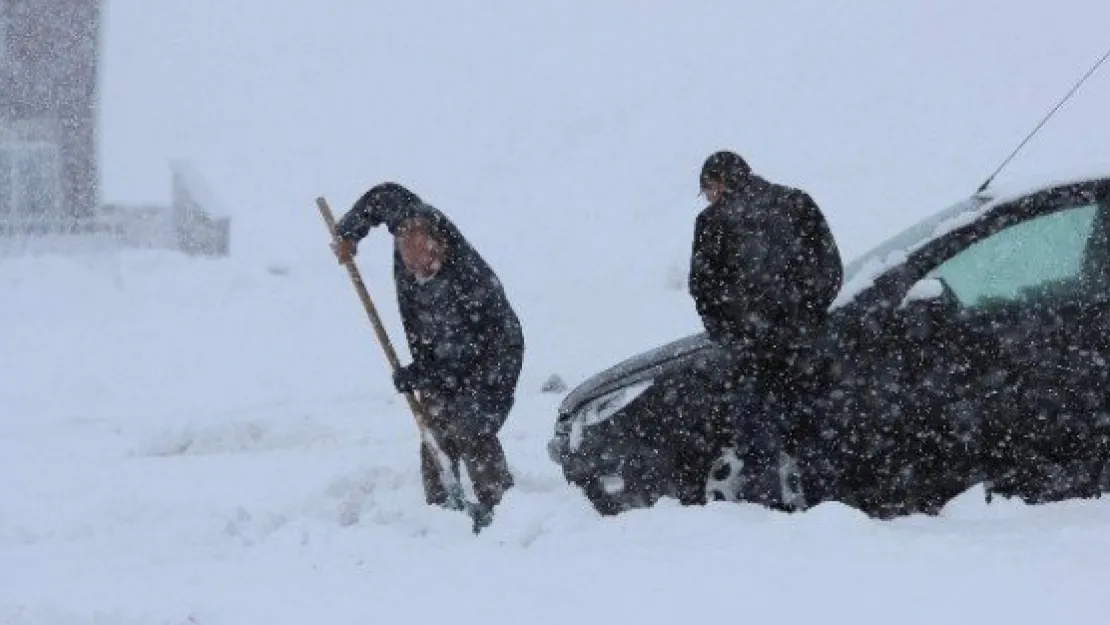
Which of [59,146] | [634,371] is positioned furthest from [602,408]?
[59,146]

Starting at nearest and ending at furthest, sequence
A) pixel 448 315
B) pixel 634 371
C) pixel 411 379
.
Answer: pixel 634 371 → pixel 448 315 → pixel 411 379

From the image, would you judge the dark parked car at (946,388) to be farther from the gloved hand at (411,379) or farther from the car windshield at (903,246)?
the gloved hand at (411,379)

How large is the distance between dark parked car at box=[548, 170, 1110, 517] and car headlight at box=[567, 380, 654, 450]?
0.13 meters

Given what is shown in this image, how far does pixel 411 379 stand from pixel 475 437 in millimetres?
422

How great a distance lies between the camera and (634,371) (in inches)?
247

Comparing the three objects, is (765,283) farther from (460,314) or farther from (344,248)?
(344,248)

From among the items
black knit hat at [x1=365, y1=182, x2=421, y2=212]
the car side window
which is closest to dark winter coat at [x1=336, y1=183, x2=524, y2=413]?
black knit hat at [x1=365, y1=182, x2=421, y2=212]

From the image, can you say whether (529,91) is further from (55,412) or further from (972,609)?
(972,609)

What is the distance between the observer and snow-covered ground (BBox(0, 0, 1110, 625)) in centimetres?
489

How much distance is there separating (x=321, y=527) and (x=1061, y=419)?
333 cm

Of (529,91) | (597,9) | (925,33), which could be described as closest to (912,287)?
(925,33)

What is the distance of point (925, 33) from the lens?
2702cm

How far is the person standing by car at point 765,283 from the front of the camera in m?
5.89

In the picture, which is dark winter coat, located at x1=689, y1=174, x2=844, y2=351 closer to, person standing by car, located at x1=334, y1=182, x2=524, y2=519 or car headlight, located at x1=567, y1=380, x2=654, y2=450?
car headlight, located at x1=567, y1=380, x2=654, y2=450
